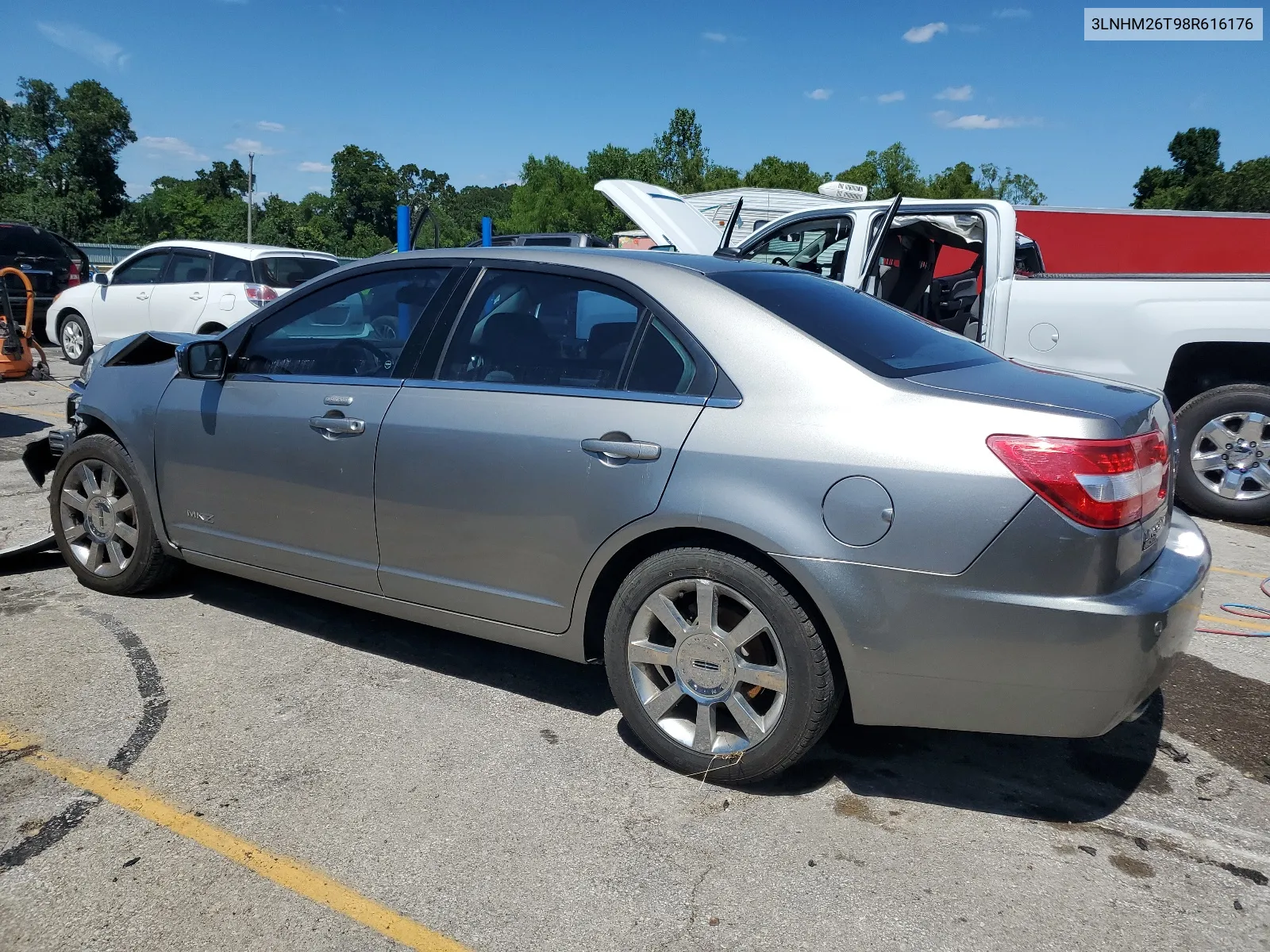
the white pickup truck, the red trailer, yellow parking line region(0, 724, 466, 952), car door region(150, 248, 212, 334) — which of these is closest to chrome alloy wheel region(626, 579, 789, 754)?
yellow parking line region(0, 724, 466, 952)

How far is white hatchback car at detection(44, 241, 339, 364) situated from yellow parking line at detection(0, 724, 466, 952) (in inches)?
308

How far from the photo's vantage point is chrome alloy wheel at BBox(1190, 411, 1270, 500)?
6.39m

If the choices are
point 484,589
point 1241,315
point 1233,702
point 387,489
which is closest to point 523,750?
point 484,589

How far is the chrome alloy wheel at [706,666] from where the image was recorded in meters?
2.88

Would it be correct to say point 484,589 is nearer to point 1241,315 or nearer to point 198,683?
point 198,683

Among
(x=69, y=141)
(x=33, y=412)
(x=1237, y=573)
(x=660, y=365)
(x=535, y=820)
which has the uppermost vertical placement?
(x=69, y=141)

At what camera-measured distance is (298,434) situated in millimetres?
3744

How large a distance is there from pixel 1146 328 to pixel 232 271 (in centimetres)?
915

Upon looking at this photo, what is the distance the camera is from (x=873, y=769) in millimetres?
3158

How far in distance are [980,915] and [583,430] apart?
1.73 metres

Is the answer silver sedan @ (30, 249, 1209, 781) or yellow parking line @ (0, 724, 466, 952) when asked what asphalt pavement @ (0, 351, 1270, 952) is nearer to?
yellow parking line @ (0, 724, 466, 952)

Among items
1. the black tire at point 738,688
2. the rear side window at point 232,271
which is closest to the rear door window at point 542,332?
the black tire at point 738,688

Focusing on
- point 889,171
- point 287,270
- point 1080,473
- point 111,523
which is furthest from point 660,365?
point 889,171

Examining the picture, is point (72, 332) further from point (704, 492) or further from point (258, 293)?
point (704, 492)
